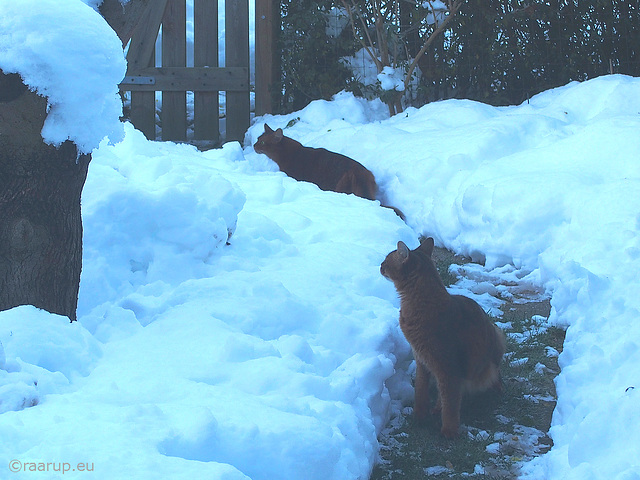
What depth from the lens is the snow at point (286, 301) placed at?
2.44 meters

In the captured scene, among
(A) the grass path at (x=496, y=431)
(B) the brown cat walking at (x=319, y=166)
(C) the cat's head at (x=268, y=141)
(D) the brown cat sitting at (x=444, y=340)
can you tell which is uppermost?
(C) the cat's head at (x=268, y=141)

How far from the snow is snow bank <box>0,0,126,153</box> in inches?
0.4

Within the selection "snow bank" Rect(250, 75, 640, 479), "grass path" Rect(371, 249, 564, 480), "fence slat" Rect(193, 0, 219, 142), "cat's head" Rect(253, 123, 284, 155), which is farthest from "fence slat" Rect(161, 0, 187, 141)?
"grass path" Rect(371, 249, 564, 480)

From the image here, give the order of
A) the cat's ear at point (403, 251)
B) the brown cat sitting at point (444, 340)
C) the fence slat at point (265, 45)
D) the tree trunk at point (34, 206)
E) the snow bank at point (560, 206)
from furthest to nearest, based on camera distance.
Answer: the fence slat at point (265, 45), the cat's ear at point (403, 251), the brown cat sitting at point (444, 340), the snow bank at point (560, 206), the tree trunk at point (34, 206)

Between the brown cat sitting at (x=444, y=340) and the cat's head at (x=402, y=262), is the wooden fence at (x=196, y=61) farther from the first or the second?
the brown cat sitting at (x=444, y=340)

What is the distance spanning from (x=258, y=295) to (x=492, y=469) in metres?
1.51

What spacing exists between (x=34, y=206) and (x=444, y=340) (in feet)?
6.86

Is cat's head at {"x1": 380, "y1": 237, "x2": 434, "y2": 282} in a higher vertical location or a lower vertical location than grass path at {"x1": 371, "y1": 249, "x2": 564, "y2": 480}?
higher

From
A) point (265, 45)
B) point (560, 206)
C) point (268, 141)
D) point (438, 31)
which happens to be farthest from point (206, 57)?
point (560, 206)

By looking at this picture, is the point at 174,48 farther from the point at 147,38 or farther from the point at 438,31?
the point at 438,31

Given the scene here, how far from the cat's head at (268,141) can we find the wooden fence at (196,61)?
1676mm

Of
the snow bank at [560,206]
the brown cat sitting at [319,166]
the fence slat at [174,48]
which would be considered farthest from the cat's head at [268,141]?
the fence slat at [174,48]

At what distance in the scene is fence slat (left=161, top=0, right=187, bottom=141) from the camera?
9.86m

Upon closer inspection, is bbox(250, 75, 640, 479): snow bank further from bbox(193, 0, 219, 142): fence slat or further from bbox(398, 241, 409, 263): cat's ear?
bbox(193, 0, 219, 142): fence slat
